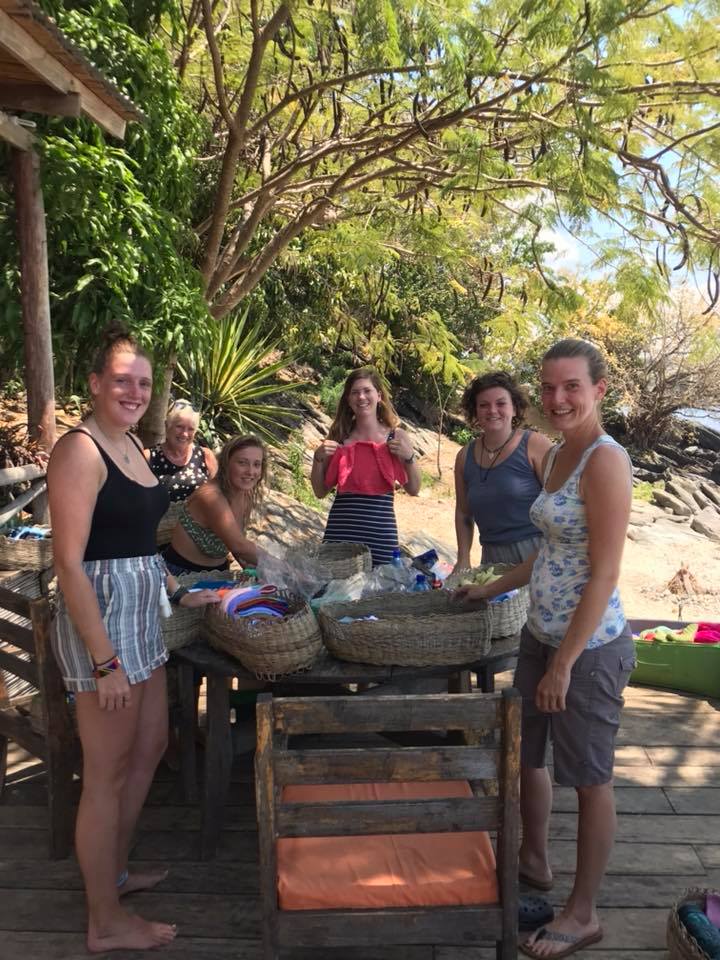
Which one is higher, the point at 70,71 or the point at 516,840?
the point at 70,71

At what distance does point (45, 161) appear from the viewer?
5.25 meters

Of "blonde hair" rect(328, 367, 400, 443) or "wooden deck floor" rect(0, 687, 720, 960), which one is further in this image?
"blonde hair" rect(328, 367, 400, 443)

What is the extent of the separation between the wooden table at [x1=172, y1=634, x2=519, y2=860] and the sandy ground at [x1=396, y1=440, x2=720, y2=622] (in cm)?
490

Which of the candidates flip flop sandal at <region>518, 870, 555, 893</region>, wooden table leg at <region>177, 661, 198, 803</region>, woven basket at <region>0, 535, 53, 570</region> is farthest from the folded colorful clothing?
woven basket at <region>0, 535, 53, 570</region>

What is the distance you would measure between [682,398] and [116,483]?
1792 cm

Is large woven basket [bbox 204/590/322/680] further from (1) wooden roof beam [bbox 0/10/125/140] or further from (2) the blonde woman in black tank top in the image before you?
(1) wooden roof beam [bbox 0/10/125/140]

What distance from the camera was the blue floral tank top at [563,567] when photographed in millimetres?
2166

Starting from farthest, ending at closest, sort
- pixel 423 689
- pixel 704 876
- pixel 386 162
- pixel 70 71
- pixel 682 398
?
pixel 682 398, pixel 386 162, pixel 70 71, pixel 423 689, pixel 704 876

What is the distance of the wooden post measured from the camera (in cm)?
524

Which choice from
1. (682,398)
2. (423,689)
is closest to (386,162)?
(423,689)

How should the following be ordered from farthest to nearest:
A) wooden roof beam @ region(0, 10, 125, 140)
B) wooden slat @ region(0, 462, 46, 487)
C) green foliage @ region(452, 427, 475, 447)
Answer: green foliage @ region(452, 427, 475, 447) → wooden slat @ region(0, 462, 46, 487) → wooden roof beam @ region(0, 10, 125, 140)

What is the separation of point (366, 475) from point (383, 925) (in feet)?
7.44

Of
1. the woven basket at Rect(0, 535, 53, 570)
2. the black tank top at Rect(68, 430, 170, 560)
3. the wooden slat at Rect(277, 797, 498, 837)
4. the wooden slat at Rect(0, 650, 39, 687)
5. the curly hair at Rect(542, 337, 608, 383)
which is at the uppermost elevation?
the curly hair at Rect(542, 337, 608, 383)

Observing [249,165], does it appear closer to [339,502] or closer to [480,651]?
[339,502]
